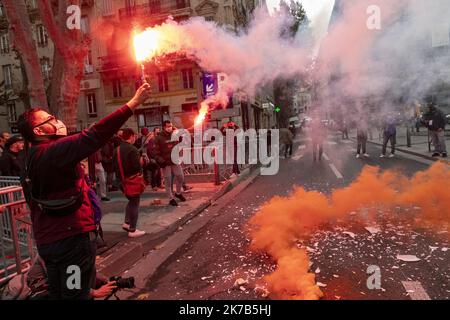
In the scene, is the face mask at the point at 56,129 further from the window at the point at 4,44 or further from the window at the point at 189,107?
the window at the point at 4,44

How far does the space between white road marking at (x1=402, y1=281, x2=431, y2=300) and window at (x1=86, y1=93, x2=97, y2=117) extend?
31.0 m

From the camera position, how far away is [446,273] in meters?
3.85

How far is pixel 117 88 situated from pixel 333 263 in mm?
29131

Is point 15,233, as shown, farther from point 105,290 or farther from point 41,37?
point 41,37

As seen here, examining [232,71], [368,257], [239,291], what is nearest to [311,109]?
[232,71]

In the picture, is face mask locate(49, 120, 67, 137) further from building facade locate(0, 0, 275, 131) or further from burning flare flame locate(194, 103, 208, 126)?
building facade locate(0, 0, 275, 131)

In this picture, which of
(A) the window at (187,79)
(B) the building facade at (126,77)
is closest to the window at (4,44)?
(B) the building facade at (126,77)

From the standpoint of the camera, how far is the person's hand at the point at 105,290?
11.1 feet

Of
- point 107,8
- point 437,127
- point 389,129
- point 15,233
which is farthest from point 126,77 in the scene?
point 15,233

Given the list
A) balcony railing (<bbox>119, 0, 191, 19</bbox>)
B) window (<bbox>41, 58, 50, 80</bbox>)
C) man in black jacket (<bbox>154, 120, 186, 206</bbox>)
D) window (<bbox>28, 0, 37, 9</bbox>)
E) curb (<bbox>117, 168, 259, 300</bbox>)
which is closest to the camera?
curb (<bbox>117, 168, 259, 300</bbox>)

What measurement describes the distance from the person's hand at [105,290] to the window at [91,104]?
29.8m

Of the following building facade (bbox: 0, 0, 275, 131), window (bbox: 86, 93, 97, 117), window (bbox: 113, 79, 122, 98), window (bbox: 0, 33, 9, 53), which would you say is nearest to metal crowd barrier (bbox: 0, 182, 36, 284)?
building facade (bbox: 0, 0, 275, 131)

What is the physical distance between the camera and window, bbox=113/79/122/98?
3041cm
